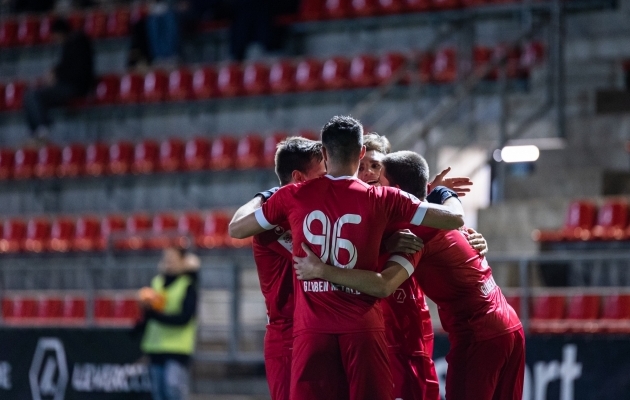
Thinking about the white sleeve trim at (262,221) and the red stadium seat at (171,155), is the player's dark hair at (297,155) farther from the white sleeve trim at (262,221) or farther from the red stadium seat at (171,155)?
the red stadium seat at (171,155)

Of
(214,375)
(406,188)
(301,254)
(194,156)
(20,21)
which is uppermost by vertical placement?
(20,21)

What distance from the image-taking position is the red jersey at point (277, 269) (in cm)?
548

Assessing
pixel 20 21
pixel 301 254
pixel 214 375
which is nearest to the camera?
pixel 301 254

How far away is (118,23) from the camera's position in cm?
1881

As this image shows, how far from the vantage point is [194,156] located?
624 inches

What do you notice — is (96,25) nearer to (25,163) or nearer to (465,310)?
(25,163)

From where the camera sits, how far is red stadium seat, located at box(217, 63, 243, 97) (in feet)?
54.3

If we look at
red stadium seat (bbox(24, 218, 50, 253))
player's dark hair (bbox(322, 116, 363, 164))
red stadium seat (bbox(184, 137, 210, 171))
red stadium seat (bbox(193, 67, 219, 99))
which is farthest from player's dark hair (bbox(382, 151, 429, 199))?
red stadium seat (bbox(193, 67, 219, 99))

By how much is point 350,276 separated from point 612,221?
22.3 ft

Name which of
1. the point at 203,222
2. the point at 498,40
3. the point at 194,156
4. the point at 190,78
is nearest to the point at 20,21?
the point at 190,78

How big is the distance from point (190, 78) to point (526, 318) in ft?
28.8

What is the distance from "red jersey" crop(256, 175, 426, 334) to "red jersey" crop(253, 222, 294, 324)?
1.41 ft

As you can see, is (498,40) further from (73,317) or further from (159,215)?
(73,317)

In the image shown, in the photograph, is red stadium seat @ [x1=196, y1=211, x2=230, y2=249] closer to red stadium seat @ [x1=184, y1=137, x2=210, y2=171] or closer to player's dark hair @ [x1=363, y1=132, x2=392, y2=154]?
red stadium seat @ [x1=184, y1=137, x2=210, y2=171]
